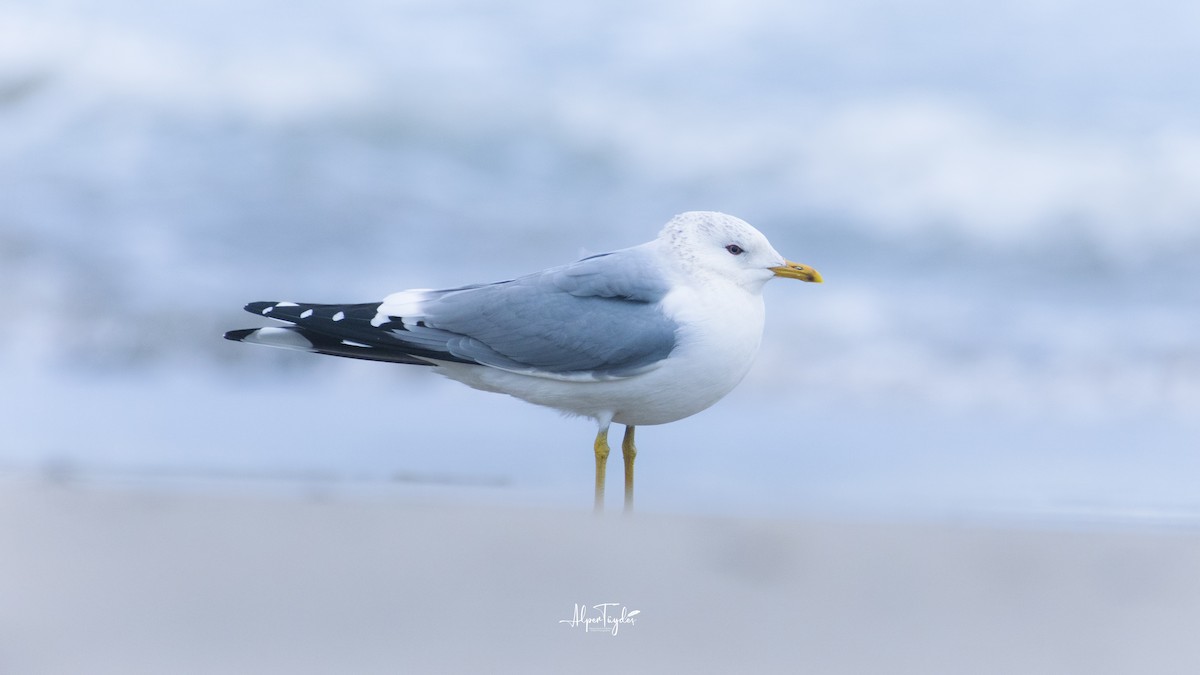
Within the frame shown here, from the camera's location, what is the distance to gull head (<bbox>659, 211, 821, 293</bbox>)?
9.58 ft

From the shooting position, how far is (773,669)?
2.15m

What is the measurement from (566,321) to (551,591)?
799mm

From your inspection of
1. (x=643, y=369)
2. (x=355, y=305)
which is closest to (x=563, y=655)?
(x=643, y=369)

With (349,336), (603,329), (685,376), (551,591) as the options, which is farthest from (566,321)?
(551,591)

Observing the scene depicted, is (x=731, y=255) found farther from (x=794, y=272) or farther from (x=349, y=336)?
(x=349, y=336)

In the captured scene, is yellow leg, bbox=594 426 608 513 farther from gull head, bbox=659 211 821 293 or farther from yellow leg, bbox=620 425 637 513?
gull head, bbox=659 211 821 293

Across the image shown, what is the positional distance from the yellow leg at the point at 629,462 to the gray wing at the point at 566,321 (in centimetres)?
24

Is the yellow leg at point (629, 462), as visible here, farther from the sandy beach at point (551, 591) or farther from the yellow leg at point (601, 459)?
the sandy beach at point (551, 591)

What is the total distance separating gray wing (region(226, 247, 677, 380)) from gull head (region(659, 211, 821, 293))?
9 cm

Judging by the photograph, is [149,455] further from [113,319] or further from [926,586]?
[926,586]

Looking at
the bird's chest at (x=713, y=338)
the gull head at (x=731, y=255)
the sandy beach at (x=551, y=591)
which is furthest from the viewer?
the gull head at (x=731, y=255)

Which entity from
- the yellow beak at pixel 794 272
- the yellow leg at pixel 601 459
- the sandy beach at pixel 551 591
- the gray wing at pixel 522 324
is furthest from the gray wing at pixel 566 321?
the sandy beach at pixel 551 591

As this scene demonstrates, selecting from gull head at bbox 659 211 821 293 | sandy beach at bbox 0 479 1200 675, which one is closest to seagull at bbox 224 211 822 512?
gull head at bbox 659 211 821 293

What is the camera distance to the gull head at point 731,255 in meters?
2.92
